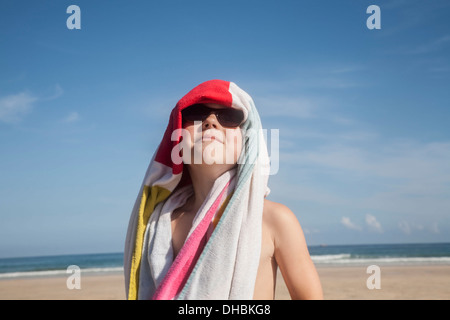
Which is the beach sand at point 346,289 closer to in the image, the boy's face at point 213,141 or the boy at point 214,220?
the boy at point 214,220

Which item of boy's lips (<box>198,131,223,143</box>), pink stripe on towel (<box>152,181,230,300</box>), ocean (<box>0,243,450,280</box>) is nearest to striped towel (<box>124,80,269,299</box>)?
pink stripe on towel (<box>152,181,230,300</box>)

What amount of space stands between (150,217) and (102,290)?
11.8m

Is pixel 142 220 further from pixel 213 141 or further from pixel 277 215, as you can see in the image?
pixel 277 215

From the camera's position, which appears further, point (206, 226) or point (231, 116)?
point (231, 116)

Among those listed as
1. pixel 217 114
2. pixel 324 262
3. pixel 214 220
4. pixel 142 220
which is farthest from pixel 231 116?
pixel 324 262

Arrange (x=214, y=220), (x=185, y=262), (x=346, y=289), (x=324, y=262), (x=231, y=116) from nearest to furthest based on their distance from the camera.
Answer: (x=185, y=262) < (x=214, y=220) < (x=231, y=116) < (x=346, y=289) < (x=324, y=262)

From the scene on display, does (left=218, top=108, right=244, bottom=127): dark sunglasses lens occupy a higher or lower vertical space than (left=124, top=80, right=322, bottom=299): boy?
higher

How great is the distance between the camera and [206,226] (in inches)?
80.0

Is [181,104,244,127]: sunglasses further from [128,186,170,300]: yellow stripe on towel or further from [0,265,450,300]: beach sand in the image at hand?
[0,265,450,300]: beach sand

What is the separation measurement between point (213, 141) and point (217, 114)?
164 millimetres

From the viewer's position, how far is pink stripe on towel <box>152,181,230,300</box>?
6.23ft

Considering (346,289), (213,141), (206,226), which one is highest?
(213,141)
